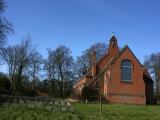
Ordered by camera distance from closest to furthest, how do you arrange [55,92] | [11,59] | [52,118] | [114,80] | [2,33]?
[52,118] → [2,33] → [114,80] → [11,59] → [55,92]

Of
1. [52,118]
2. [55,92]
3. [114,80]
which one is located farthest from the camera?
[55,92]

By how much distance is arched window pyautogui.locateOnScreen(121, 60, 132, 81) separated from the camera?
63825mm

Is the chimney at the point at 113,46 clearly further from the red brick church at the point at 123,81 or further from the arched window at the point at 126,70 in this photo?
the arched window at the point at 126,70

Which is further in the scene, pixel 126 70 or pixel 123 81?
pixel 126 70

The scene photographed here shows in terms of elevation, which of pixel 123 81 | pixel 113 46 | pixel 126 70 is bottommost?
pixel 123 81

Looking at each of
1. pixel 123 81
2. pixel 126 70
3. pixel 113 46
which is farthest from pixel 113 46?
pixel 123 81

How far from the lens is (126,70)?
211 feet

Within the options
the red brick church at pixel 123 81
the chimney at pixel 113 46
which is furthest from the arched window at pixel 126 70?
the chimney at pixel 113 46

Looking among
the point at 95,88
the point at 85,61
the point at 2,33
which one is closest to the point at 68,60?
the point at 85,61

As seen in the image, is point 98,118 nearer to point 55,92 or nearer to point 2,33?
point 2,33

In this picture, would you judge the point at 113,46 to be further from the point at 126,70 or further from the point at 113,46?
the point at 126,70

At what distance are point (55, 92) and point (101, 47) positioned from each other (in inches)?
694

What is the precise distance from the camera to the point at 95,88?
217 ft

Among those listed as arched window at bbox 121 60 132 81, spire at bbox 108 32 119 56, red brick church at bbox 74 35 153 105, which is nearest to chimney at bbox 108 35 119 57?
spire at bbox 108 32 119 56
